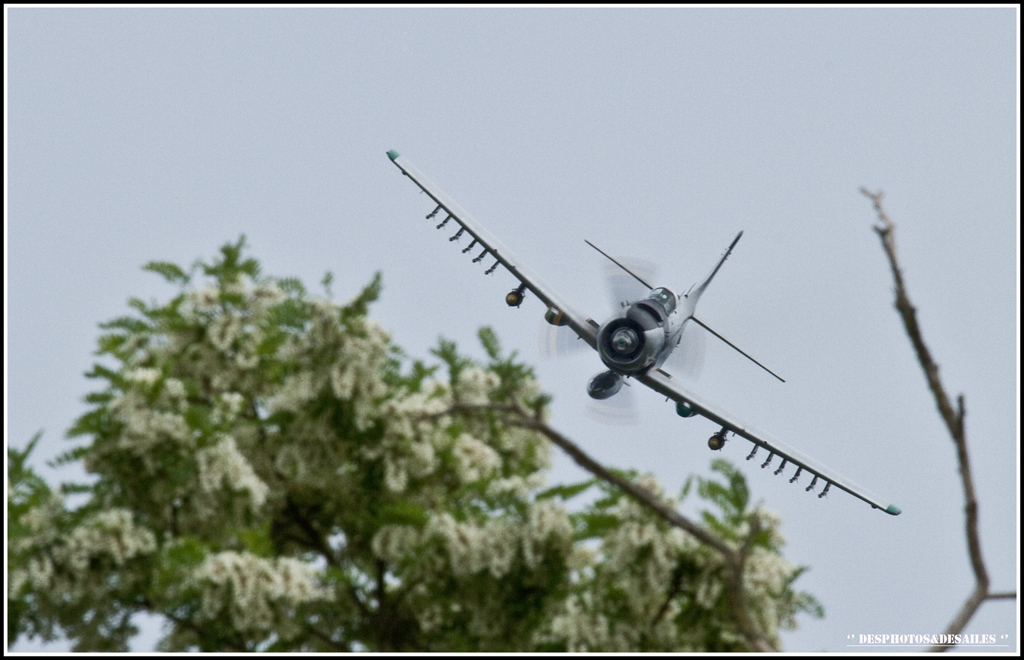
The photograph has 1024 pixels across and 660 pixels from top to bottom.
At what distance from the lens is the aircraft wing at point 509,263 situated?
6.18 metres

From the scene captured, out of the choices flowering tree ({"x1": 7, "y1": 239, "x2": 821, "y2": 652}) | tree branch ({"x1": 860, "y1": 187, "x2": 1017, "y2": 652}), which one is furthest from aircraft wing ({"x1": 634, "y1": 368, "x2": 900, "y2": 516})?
flowering tree ({"x1": 7, "y1": 239, "x2": 821, "y2": 652})

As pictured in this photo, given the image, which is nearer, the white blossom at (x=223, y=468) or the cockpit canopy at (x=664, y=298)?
the cockpit canopy at (x=664, y=298)

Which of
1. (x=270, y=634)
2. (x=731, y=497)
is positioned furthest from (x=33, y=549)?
Result: (x=731, y=497)

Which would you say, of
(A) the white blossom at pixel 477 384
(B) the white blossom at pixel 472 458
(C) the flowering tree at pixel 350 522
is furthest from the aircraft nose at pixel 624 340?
(A) the white blossom at pixel 477 384

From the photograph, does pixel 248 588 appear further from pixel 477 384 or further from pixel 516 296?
pixel 516 296

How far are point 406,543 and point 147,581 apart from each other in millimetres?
4005

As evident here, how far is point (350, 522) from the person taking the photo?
1728 centimetres

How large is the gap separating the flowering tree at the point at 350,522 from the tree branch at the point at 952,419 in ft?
19.9

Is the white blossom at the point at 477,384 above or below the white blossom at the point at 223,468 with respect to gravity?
above

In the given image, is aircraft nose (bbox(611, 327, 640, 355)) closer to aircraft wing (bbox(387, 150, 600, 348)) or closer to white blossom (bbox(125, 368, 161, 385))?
aircraft wing (bbox(387, 150, 600, 348))

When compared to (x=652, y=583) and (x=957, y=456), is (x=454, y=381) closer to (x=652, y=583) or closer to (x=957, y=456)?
(x=652, y=583)

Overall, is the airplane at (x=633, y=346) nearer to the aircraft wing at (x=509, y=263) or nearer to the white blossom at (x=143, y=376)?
the aircraft wing at (x=509, y=263)

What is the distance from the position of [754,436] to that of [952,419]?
2100 mm

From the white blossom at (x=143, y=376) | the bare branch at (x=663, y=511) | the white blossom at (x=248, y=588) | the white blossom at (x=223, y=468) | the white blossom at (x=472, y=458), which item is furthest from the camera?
the white blossom at (x=472, y=458)
